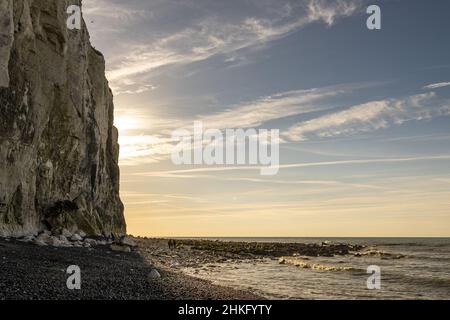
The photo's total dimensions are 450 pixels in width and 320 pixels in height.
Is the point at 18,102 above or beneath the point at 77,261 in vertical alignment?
above

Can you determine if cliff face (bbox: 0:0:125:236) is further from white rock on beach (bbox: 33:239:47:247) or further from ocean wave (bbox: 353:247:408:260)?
ocean wave (bbox: 353:247:408:260)

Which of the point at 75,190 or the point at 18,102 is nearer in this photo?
the point at 18,102

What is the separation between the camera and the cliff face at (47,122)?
1339 inches

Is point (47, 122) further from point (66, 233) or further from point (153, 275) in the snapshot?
point (153, 275)

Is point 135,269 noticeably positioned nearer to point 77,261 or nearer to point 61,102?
point 77,261

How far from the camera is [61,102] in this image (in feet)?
145

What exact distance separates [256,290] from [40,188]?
2472 cm

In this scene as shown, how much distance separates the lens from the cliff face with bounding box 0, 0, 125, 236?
3400 cm

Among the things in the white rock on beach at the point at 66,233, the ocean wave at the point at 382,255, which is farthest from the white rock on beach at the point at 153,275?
the ocean wave at the point at 382,255

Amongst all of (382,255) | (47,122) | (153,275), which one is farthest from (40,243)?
(382,255)

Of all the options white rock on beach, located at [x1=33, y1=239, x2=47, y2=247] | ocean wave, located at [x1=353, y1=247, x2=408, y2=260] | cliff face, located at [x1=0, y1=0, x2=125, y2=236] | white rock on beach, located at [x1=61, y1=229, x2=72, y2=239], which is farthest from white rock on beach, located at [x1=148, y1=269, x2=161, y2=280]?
ocean wave, located at [x1=353, y1=247, x2=408, y2=260]

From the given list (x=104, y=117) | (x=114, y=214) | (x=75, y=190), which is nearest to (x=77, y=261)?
(x=75, y=190)

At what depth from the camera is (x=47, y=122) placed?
4169 cm
